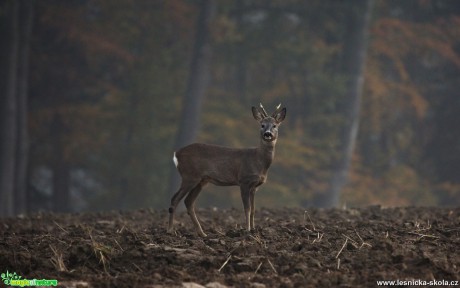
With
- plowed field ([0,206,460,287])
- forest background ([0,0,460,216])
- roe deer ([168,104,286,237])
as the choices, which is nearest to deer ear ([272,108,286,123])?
roe deer ([168,104,286,237])

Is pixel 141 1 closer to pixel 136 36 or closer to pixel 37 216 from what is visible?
pixel 136 36

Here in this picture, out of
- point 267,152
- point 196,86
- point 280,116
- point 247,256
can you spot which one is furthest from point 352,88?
point 247,256

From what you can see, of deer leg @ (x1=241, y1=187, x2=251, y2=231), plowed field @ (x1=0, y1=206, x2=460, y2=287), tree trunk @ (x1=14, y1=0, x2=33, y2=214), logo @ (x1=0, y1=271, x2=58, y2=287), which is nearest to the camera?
logo @ (x1=0, y1=271, x2=58, y2=287)

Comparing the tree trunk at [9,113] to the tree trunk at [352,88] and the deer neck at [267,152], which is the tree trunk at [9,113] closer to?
the tree trunk at [352,88]

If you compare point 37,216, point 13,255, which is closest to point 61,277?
point 13,255

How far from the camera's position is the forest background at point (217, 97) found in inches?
1081

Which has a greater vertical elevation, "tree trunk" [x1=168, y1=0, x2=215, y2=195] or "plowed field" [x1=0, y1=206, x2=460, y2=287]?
"tree trunk" [x1=168, y1=0, x2=215, y2=195]

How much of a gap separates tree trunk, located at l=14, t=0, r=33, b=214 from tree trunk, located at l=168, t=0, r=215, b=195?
4326mm

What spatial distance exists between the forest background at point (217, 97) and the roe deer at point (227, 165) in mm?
15604

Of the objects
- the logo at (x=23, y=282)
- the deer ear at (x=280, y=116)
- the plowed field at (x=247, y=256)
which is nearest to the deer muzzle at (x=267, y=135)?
the deer ear at (x=280, y=116)

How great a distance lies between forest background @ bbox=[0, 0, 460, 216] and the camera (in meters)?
27.5

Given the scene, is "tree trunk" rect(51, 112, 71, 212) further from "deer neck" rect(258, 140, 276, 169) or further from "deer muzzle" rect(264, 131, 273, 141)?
"deer muzzle" rect(264, 131, 273, 141)

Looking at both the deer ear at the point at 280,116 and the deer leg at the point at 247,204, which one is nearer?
the deer leg at the point at 247,204

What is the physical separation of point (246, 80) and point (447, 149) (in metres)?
7.21
